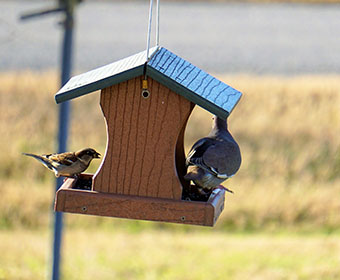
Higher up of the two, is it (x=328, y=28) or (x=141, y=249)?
(x=328, y=28)

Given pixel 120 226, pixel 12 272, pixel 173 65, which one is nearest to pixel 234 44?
pixel 120 226

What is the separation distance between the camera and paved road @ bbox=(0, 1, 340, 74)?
1306 centimetres

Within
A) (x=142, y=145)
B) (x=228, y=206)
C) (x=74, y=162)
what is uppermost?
(x=142, y=145)

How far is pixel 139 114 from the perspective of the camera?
346 cm

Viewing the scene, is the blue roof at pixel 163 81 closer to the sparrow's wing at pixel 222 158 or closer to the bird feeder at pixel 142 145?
the bird feeder at pixel 142 145

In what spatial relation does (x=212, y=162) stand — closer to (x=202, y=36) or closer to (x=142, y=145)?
(x=142, y=145)

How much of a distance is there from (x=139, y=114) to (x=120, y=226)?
15.2 ft

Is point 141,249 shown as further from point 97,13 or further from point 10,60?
point 97,13

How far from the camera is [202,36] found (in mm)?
15375

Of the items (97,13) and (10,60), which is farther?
(97,13)

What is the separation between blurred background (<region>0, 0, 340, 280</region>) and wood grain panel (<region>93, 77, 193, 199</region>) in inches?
112

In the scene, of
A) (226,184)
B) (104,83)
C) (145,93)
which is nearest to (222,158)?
(145,93)

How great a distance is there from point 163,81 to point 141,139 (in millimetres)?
330

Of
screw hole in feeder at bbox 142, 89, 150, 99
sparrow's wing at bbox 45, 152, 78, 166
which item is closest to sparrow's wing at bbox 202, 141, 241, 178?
screw hole in feeder at bbox 142, 89, 150, 99
